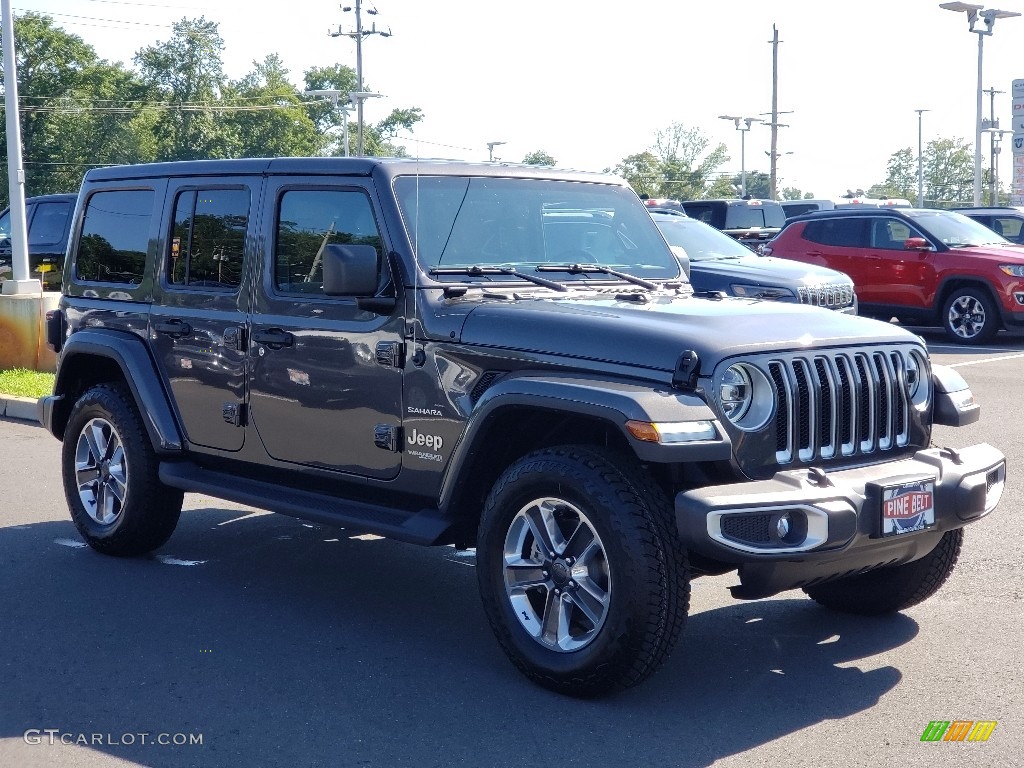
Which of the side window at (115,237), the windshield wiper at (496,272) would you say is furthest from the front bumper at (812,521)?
the side window at (115,237)

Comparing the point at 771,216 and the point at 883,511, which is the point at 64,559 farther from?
the point at 771,216

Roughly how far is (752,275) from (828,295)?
88 centimetres

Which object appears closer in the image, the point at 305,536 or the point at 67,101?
the point at 305,536

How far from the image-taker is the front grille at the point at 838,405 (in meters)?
4.46

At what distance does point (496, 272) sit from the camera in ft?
17.5

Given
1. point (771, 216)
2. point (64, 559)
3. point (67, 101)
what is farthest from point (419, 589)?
point (67, 101)

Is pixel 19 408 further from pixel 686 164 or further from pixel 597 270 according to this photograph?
pixel 686 164

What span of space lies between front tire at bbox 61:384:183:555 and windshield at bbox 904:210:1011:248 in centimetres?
1336

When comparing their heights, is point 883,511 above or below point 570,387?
below

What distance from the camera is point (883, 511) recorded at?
429cm

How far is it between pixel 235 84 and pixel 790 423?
82.1 meters

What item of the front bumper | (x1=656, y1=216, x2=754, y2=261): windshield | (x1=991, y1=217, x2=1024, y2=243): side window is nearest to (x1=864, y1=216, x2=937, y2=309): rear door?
(x1=656, y1=216, x2=754, y2=261): windshield

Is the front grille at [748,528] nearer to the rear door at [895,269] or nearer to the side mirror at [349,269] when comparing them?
the side mirror at [349,269]

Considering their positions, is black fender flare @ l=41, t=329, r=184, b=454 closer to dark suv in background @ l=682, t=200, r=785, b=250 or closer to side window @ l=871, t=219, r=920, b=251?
side window @ l=871, t=219, r=920, b=251
